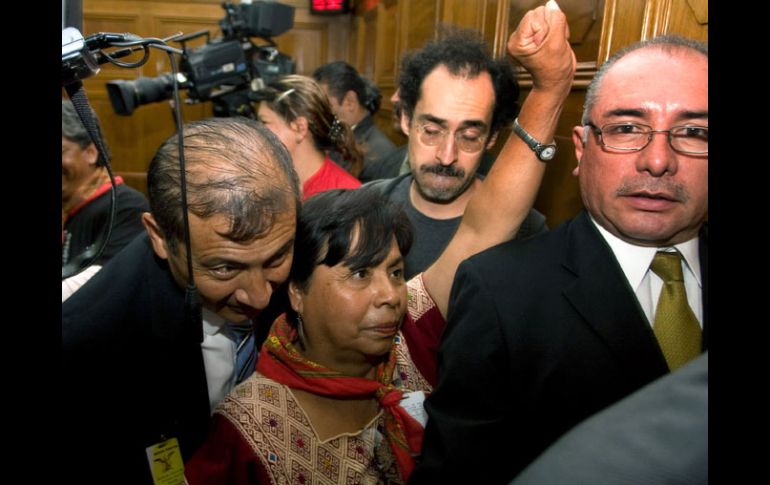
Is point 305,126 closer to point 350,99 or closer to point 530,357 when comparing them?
point 350,99

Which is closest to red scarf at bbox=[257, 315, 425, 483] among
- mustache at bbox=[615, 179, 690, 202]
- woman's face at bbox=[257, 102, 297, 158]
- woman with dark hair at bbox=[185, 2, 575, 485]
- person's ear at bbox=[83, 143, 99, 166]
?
woman with dark hair at bbox=[185, 2, 575, 485]

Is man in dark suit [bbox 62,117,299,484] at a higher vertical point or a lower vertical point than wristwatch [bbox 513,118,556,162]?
lower

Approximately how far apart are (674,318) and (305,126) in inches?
60.5

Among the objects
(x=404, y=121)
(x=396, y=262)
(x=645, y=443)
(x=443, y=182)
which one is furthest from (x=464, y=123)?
(x=645, y=443)

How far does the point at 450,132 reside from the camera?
171cm

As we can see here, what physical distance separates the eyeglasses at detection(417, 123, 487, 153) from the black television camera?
75 centimetres

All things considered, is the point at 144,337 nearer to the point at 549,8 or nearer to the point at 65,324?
the point at 65,324

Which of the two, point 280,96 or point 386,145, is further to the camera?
point 386,145

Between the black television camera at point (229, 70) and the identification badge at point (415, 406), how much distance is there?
1197mm

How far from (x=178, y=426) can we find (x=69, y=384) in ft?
0.60

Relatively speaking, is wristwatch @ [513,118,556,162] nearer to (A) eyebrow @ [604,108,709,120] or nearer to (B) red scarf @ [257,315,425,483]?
(A) eyebrow @ [604,108,709,120]

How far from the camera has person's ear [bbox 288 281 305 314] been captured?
1.15 m

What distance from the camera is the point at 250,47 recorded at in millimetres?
3043

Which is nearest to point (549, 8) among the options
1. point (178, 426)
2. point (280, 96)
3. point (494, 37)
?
point (178, 426)
